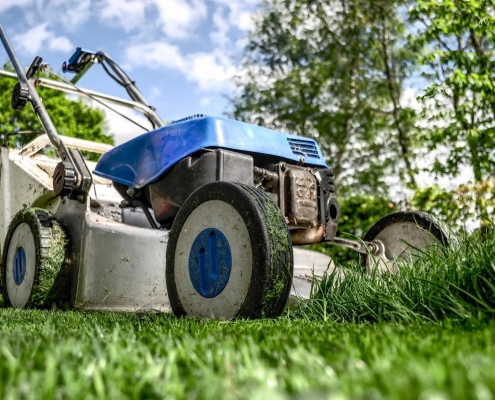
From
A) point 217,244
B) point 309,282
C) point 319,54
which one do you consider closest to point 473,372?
point 217,244

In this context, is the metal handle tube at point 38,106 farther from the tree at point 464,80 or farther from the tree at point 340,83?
the tree at point 340,83

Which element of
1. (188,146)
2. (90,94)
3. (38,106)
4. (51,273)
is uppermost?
(90,94)

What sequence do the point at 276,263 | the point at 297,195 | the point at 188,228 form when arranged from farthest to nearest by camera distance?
the point at 297,195, the point at 188,228, the point at 276,263

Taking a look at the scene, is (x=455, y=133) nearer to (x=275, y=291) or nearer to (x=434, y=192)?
(x=434, y=192)

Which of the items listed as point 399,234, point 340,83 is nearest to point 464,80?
point 399,234

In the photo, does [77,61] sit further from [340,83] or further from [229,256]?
[340,83]

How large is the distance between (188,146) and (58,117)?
15317mm

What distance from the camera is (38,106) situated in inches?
147

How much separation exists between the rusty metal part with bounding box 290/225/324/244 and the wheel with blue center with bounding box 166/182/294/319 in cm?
94

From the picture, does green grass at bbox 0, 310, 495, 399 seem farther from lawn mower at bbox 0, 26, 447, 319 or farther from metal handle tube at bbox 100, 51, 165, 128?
metal handle tube at bbox 100, 51, 165, 128

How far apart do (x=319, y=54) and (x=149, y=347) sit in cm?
1559

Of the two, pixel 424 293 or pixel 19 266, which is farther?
pixel 19 266

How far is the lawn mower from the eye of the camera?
2.18m

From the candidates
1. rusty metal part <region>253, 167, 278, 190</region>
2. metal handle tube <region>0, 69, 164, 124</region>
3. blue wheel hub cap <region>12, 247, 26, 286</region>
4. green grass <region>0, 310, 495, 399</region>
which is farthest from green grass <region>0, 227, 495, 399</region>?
metal handle tube <region>0, 69, 164, 124</region>
